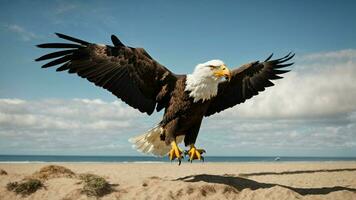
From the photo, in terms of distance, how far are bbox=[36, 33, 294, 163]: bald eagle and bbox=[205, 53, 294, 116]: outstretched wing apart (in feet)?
2.56

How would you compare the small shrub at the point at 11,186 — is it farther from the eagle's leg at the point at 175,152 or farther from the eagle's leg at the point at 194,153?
the eagle's leg at the point at 194,153

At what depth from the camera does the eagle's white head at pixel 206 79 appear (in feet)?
21.9

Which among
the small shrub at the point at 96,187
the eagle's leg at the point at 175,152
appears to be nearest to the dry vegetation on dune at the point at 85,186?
the small shrub at the point at 96,187

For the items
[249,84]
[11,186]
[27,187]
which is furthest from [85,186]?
[249,84]

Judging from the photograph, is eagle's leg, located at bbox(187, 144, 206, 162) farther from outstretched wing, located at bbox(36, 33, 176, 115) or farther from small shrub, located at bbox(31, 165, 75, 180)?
small shrub, located at bbox(31, 165, 75, 180)

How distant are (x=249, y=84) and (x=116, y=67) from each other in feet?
10.6

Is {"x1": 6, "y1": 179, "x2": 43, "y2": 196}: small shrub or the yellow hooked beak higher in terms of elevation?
the yellow hooked beak

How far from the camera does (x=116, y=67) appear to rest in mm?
7055

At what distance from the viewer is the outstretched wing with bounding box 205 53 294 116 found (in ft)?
27.8

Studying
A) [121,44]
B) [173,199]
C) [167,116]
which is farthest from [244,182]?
[121,44]

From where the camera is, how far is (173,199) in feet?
22.5

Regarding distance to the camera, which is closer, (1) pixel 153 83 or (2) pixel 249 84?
(1) pixel 153 83

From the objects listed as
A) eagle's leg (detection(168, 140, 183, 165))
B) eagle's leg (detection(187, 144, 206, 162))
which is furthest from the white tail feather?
eagle's leg (detection(168, 140, 183, 165))

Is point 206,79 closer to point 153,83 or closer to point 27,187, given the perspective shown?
point 153,83
